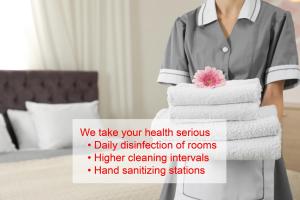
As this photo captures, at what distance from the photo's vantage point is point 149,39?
384 cm

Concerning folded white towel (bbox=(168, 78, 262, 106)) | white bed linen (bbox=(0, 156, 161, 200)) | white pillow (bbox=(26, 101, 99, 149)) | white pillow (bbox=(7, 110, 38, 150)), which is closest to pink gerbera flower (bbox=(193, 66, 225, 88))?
folded white towel (bbox=(168, 78, 262, 106))

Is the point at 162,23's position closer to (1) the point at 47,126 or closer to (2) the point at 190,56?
(1) the point at 47,126

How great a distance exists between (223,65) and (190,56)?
0.10 metres

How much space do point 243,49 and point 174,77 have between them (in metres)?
0.21

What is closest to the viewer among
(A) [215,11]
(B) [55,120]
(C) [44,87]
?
(A) [215,11]

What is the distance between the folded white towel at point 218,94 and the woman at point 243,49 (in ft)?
0.58

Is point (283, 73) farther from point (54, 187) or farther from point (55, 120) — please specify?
point (55, 120)

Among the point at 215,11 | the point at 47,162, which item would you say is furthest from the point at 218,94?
the point at 47,162

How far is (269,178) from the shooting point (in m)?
1.00

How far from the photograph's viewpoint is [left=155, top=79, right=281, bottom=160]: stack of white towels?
0.86 m

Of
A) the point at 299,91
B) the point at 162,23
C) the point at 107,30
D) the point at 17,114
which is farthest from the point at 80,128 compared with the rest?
the point at 299,91

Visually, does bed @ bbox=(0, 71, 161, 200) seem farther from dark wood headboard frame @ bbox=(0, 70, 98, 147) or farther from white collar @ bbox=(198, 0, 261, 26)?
white collar @ bbox=(198, 0, 261, 26)

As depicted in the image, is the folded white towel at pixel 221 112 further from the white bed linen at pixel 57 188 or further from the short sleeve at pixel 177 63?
the white bed linen at pixel 57 188

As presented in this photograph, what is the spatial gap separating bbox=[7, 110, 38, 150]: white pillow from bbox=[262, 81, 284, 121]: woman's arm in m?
2.21
